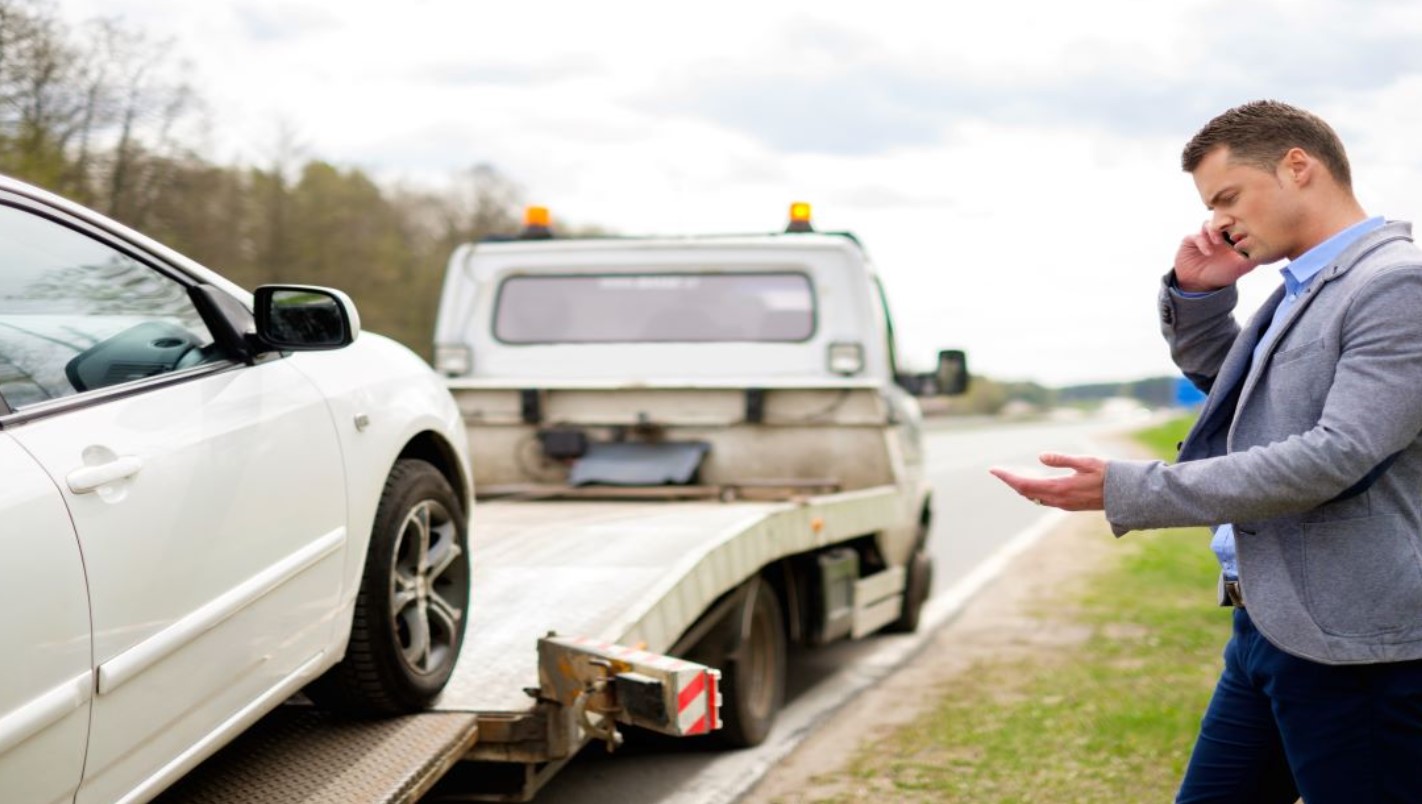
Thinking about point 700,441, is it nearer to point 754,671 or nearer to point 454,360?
point 454,360

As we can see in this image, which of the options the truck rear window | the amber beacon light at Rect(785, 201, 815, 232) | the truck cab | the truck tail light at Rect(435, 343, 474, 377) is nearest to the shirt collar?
the truck cab

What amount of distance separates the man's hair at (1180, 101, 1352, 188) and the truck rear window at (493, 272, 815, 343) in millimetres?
5650

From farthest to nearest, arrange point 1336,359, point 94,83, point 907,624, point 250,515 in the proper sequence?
point 94,83 → point 907,624 → point 250,515 → point 1336,359

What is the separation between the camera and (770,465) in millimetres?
8062

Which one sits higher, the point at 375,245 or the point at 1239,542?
the point at 375,245

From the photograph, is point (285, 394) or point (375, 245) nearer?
point (285, 394)

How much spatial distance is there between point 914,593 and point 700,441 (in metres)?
1.97

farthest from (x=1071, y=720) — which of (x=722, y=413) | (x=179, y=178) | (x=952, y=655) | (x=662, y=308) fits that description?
(x=179, y=178)

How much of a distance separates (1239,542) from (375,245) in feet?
97.5

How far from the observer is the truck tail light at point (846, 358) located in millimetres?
8375

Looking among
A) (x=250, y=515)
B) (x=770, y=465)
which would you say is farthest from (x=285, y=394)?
(x=770, y=465)

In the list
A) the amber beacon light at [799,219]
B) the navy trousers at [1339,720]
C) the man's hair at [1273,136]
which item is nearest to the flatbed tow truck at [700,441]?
the amber beacon light at [799,219]

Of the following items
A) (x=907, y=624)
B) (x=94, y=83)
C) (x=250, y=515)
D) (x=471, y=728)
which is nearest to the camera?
(x=250, y=515)

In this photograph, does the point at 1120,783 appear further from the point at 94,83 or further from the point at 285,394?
the point at 94,83
